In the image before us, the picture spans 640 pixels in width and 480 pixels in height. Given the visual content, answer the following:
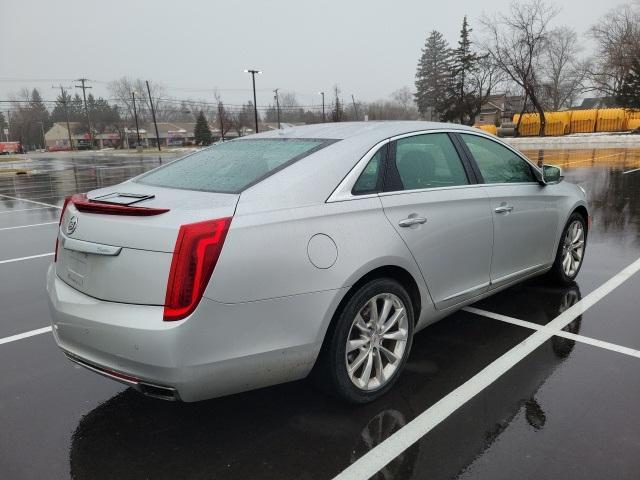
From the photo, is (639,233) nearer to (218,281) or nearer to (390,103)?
(218,281)

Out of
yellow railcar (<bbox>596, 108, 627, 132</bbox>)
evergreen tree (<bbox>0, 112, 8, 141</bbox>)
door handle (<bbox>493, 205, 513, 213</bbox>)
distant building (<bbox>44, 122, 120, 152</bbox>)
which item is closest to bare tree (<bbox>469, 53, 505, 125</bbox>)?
yellow railcar (<bbox>596, 108, 627, 132</bbox>)

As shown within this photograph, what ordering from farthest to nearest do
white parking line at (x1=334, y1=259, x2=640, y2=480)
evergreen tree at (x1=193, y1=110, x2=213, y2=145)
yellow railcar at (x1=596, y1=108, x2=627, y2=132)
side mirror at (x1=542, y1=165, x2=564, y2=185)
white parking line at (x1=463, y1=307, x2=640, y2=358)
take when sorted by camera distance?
evergreen tree at (x1=193, y1=110, x2=213, y2=145), yellow railcar at (x1=596, y1=108, x2=627, y2=132), side mirror at (x1=542, y1=165, x2=564, y2=185), white parking line at (x1=463, y1=307, x2=640, y2=358), white parking line at (x1=334, y1=259, x2=640, y2=480)

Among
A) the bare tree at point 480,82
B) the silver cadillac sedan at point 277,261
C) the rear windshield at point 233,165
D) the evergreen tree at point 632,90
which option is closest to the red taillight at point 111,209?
the silver cadillac sedan at point 277,261

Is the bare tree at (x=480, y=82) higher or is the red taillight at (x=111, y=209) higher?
the bare tree at (x=480, y=82)

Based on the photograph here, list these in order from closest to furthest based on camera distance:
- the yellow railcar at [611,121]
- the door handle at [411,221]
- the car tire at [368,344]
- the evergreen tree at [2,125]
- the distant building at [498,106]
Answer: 1. the car tire at [368,344]
2. the door handle at [411,221]
3. the yellow railcar at [611,121]
4. the distant building at [498,106]
5. the evergreen tree at [2,125]

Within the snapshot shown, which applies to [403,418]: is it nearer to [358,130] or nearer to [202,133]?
[358,130]

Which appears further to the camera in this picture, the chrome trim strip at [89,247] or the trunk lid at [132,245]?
the chrome trim strip at [89,247]

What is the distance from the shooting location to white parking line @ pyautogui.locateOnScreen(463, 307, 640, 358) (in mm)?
3791

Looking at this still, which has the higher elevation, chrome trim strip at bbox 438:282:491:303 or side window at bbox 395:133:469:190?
side window at bbox 395:133:469:190

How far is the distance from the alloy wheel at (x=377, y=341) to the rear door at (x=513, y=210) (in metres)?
1.15

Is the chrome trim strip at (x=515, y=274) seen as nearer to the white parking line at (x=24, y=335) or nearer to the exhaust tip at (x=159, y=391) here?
the exhaust tip at (x=159, y=391)

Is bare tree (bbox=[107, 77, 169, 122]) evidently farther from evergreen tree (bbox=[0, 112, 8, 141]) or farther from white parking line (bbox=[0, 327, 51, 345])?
white parking line (bbox=[0, 327, 51, 345])

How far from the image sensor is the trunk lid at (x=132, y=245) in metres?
2.51

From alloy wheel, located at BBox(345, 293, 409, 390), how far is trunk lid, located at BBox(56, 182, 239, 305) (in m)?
1.02
